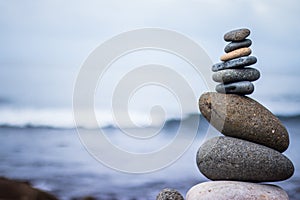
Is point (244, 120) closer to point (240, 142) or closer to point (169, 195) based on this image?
point (240, 142)

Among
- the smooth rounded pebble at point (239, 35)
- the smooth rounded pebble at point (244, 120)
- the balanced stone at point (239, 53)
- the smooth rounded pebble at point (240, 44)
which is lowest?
the smooth rounded pebble at point (244, 120)

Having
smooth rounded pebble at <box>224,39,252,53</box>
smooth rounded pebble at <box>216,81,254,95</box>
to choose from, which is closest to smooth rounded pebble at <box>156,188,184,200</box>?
smooth rounded pebble at <box>216,81,254,95</box>

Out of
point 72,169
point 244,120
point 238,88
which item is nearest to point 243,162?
point 244,120

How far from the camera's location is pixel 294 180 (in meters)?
3.33

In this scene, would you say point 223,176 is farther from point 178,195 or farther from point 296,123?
point 296,123

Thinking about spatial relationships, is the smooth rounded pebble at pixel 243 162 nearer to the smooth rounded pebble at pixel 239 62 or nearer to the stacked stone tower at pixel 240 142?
the stacked stone tower at pixel 240 142

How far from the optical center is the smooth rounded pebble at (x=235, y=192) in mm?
2510

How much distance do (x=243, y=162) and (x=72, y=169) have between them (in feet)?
3.90

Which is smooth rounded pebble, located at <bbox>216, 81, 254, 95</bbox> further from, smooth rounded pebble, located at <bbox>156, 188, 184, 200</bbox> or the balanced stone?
smooth rounded pebble, located at <bbox>156, 188, 184, 200</bbox>

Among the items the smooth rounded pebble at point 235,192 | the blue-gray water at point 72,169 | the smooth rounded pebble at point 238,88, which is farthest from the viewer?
the blue-gray water at point 72,169

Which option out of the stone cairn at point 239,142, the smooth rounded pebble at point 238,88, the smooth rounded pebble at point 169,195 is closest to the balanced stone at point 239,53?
the stone cairn at point 239,142

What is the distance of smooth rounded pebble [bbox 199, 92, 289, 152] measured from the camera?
102 inches

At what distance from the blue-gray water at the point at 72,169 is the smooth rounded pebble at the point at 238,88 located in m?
0.52

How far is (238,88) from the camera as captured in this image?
2.64m
